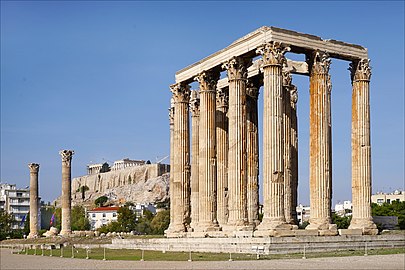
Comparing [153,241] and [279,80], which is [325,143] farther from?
[153,241]

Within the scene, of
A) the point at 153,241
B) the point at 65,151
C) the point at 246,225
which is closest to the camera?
the point at 246,225

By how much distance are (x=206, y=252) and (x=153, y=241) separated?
36.9 ft

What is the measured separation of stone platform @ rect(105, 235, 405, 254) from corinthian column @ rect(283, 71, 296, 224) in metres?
6.62

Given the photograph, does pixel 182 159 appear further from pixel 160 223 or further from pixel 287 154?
pixel 160 223

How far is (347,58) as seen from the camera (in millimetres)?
48938

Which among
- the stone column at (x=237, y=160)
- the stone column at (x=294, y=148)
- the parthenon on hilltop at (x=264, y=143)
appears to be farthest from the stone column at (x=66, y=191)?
the stone column at (x=237, y=160)

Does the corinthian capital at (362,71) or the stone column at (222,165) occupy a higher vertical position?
the corinthian capital at (362,71)

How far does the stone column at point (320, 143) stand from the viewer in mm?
45281

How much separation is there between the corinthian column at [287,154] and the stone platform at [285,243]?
662 cm

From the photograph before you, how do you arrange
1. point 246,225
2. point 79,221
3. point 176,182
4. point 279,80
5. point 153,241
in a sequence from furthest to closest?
point 79,221, point 176,182, point 153,241, point 246,225, point 279,80

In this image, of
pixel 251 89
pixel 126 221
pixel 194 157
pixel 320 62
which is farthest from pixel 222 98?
pixel 126 221

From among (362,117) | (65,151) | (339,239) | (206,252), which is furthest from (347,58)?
(65,151)

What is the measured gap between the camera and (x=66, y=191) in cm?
9138

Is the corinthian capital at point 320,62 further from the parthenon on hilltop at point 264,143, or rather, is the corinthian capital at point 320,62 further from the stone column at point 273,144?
the stone column at point 273,144
